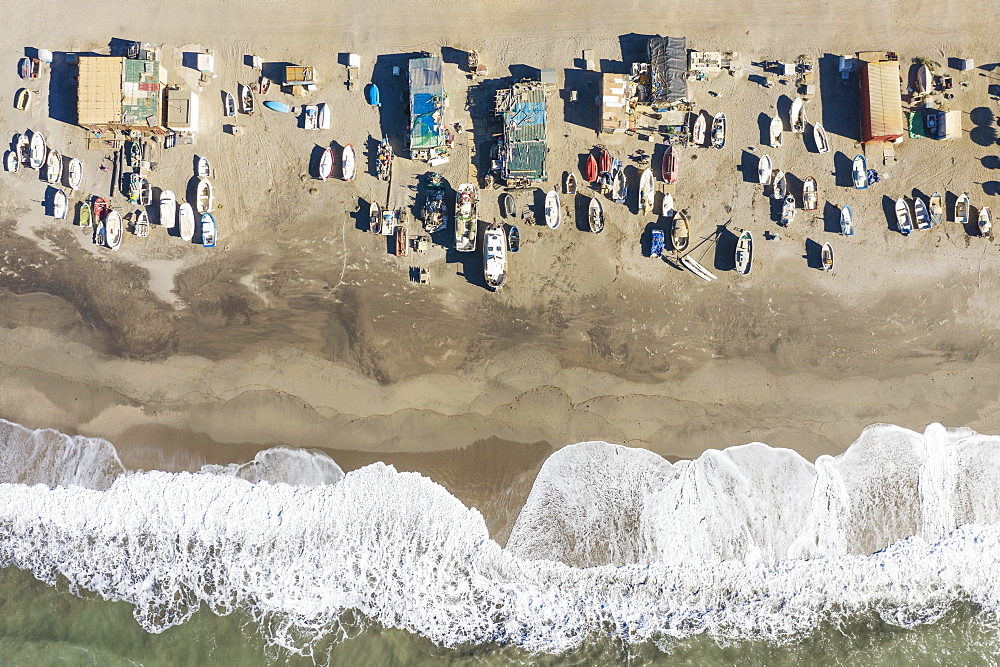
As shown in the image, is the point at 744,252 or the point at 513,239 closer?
the point at 744,252

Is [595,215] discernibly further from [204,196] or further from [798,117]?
[204,196]

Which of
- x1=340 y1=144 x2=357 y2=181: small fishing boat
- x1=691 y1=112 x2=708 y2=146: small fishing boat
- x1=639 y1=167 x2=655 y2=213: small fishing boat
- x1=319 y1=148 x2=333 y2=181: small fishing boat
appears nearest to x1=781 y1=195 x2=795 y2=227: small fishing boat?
x1=691 y1=112 x2=708 y2=146: small fishing boat

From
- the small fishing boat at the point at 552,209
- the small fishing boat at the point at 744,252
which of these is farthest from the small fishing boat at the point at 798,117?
the small fishing boat at the point at 552,209

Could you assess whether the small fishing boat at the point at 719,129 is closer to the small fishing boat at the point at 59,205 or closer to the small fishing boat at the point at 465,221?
the small fishing boat at the point at 465,221

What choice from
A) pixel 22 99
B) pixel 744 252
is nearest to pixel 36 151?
pixel 22 99

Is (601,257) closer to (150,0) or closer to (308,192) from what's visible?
(308,192)

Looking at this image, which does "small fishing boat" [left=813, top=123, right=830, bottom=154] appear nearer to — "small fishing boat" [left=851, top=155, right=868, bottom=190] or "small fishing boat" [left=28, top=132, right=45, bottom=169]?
"small fishing boat" [left=851, top=155, right=868, bottom=190]
